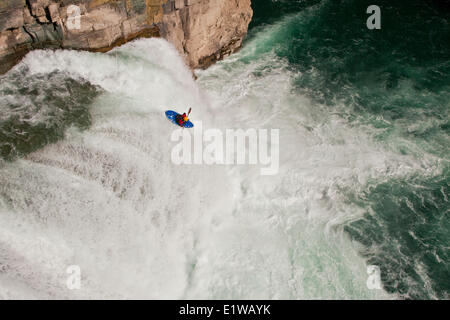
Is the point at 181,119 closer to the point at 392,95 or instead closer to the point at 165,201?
the point at 165,201

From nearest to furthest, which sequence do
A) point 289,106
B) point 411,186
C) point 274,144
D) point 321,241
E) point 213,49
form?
point 321,241 < point 411,186 < point 274,144 < point 289,106 < point 213,49

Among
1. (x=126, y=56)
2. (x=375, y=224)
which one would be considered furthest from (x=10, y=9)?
(x=375, y=224)

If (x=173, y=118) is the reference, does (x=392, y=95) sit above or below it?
below

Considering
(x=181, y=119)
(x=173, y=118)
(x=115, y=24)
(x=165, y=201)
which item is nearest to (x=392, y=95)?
(x=181, y=119)

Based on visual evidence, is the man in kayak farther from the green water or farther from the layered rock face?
the green water
